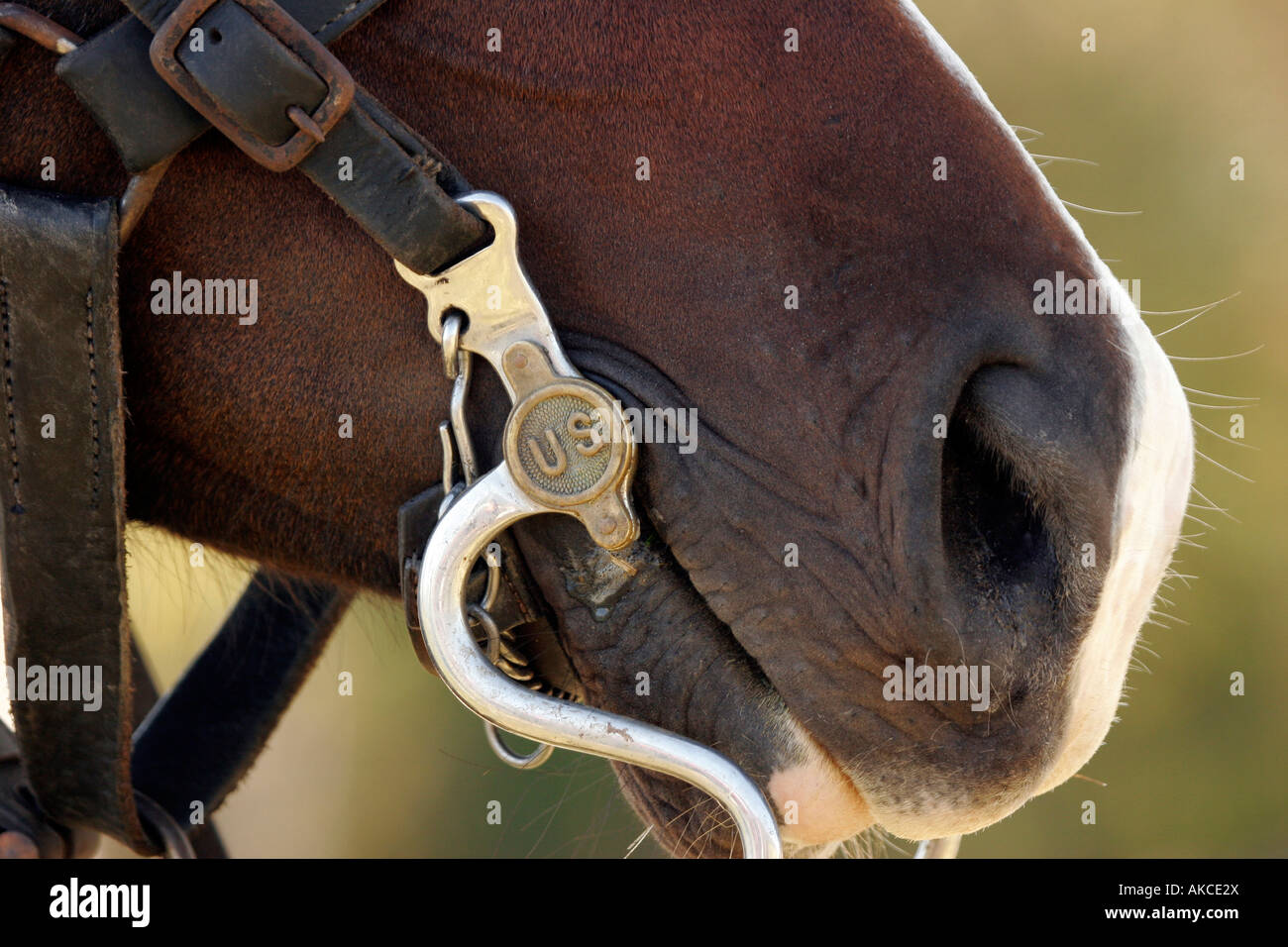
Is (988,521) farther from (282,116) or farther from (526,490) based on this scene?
(282,116)

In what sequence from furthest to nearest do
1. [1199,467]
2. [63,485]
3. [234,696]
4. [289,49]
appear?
[1199,467]
[234,696]
[63,485]
[289,49]

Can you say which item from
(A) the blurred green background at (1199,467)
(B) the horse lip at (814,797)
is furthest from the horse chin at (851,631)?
(A) the blurred green background at (1199,467)

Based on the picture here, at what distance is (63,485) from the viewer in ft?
4.83

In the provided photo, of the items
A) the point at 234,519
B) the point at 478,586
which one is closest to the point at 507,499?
the point at 478,586

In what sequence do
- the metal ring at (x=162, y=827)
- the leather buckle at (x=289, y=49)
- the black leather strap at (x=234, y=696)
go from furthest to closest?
1. the black leather strap at (x=234, y=696)
2. the metal ring at (x=162, y=827)
3. the leather buckle at (x=289, y=49)

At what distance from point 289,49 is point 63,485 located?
0.56m

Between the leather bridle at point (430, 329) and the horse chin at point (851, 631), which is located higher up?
the leather bridle at point (430, 329)
